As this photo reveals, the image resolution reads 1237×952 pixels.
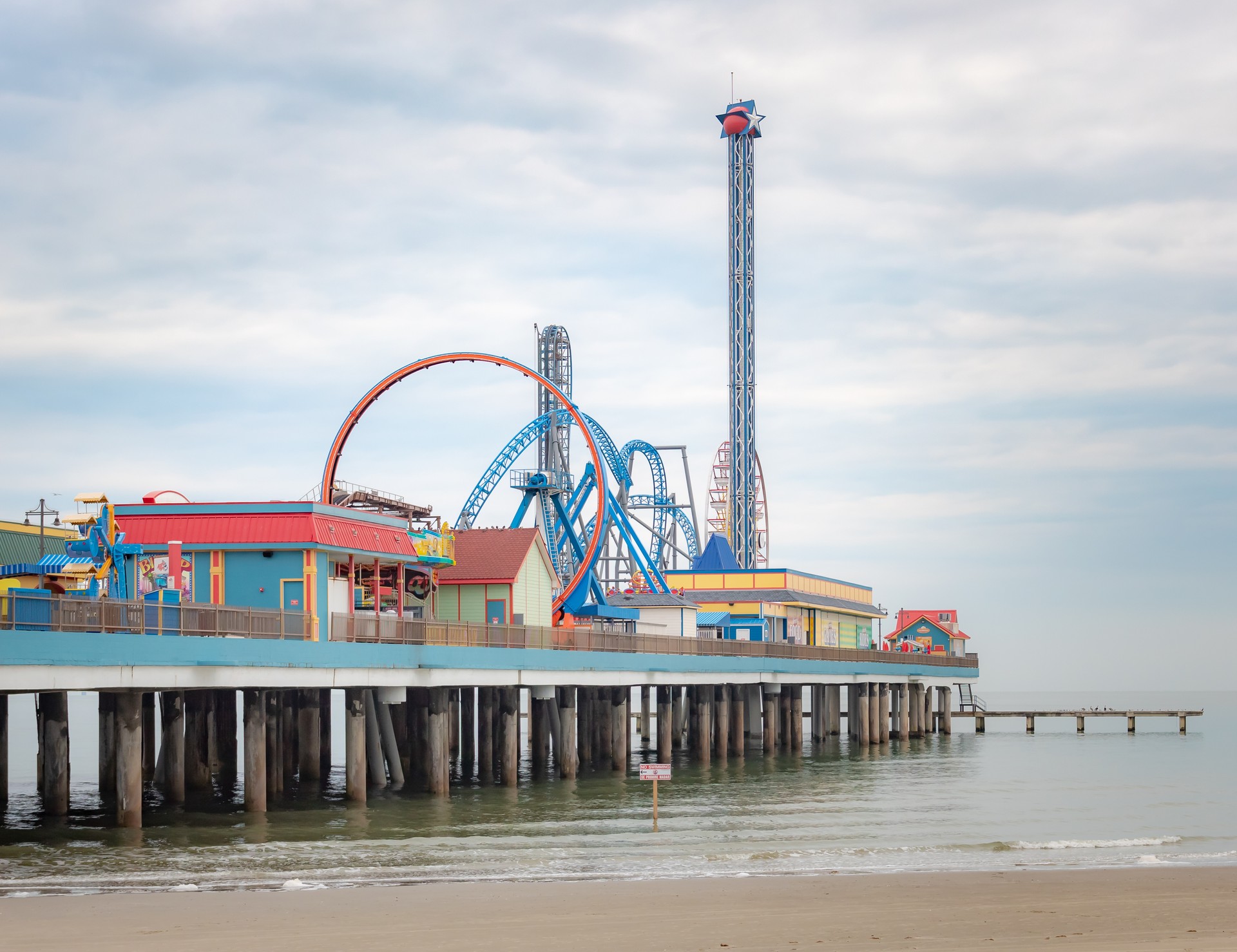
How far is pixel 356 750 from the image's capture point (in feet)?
114

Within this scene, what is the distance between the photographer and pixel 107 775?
37188 mm

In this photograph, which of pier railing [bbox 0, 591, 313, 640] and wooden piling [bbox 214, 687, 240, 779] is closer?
pier railing [bbox 0, 591, 313, 640]

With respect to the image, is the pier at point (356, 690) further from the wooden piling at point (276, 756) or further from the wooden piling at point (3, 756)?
the wooden piling at point (3, 756)

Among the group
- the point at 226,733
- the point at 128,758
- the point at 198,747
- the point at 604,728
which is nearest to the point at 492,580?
the point at 604,728

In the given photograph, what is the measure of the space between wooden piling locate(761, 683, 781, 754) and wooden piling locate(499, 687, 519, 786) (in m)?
20.4

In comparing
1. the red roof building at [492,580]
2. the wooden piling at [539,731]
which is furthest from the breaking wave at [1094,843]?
the red roof building at [492,580]

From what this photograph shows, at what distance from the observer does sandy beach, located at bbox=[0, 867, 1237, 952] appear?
732 inches

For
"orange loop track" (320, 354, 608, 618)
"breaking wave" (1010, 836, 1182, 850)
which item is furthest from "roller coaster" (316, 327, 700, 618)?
"breaking wave" (1010, 836, 1182, 850)

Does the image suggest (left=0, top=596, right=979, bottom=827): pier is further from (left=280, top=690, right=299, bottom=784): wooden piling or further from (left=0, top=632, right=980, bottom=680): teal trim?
(left=280, top=690, right=299, bottom=784): wooden piling

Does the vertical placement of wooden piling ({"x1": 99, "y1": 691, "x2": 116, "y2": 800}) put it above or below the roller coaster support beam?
below

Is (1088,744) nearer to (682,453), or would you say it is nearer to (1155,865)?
(682,453)

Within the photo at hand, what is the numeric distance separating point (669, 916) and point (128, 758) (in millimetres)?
12710

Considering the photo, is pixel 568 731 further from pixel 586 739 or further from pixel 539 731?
pixel 586 739

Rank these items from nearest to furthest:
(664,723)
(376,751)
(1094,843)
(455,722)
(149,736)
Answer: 1. (1094,843)
2. (376,751)
3. (149,736)
4. (664,723)
5. (455,722)
